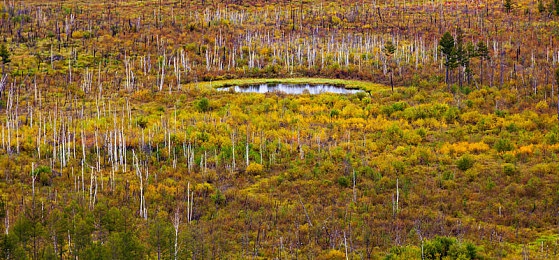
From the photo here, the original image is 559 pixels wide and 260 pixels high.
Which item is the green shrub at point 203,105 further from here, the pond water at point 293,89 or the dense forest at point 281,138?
the pond water at point 293,89

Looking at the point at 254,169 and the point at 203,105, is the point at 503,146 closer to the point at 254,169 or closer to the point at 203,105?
the point at 254,169

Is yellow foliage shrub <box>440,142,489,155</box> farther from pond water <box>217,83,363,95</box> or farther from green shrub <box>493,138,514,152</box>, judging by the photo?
pond water <box>217,83,363,95</box>

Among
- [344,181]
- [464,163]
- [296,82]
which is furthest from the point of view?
[296,82]

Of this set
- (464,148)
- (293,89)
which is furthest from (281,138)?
(293,89)

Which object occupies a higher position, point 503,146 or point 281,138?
point 281,138

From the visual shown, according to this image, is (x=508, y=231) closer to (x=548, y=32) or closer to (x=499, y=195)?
(x=499, y=195)

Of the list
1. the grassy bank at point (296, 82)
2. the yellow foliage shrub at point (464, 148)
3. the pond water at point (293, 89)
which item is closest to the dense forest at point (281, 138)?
the yellow foliage shrub at point (464, 148)
